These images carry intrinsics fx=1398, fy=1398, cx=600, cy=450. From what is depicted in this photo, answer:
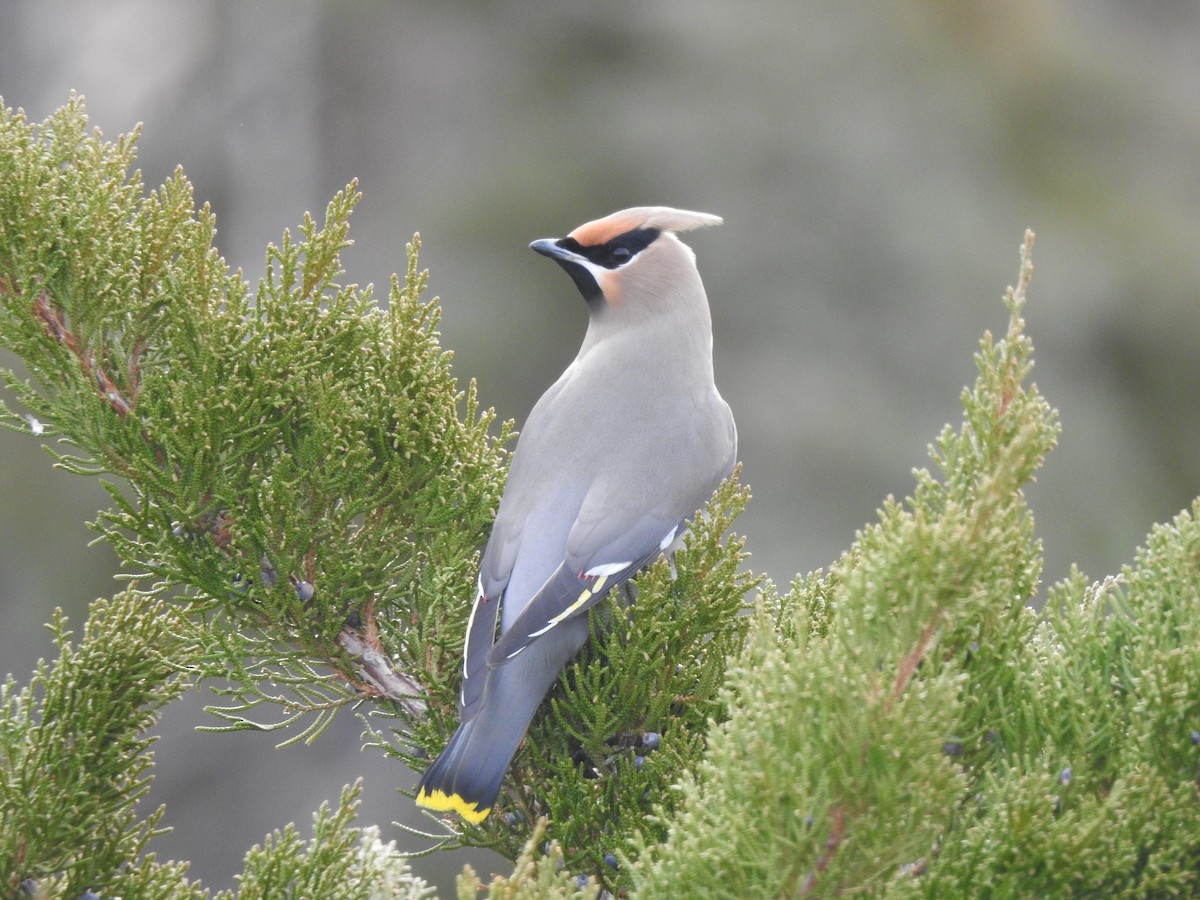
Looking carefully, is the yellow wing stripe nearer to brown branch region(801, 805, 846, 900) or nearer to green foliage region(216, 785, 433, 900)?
green foliage region(216, 785, 433, 900)

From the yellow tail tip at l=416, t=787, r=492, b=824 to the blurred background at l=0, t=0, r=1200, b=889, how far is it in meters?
4.77

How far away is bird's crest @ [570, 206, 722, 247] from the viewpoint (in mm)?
2873

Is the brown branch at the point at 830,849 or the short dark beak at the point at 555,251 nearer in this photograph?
the brown branch at the point at 830,849

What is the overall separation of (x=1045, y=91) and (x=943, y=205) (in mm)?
1511

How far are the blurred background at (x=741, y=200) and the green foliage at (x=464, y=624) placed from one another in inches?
187

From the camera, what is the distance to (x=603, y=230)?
113 inches

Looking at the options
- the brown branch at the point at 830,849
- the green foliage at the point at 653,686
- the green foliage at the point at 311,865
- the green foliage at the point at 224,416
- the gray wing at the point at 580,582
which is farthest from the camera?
the gray wing at the point at 580,582

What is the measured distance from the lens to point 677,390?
2.68m

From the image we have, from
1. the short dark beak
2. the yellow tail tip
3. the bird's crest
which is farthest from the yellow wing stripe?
the bird's crest

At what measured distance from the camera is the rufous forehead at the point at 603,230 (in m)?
2.87

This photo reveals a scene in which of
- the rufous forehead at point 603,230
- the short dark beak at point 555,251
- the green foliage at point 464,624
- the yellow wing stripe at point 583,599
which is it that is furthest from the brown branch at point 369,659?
the rufous forehead at point 603,230

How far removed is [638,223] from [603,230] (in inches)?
3.7

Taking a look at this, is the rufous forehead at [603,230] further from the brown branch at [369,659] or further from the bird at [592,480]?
the brown branch at [369,659]

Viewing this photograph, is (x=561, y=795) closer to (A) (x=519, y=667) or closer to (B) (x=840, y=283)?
(A) (x=519, y=667)
